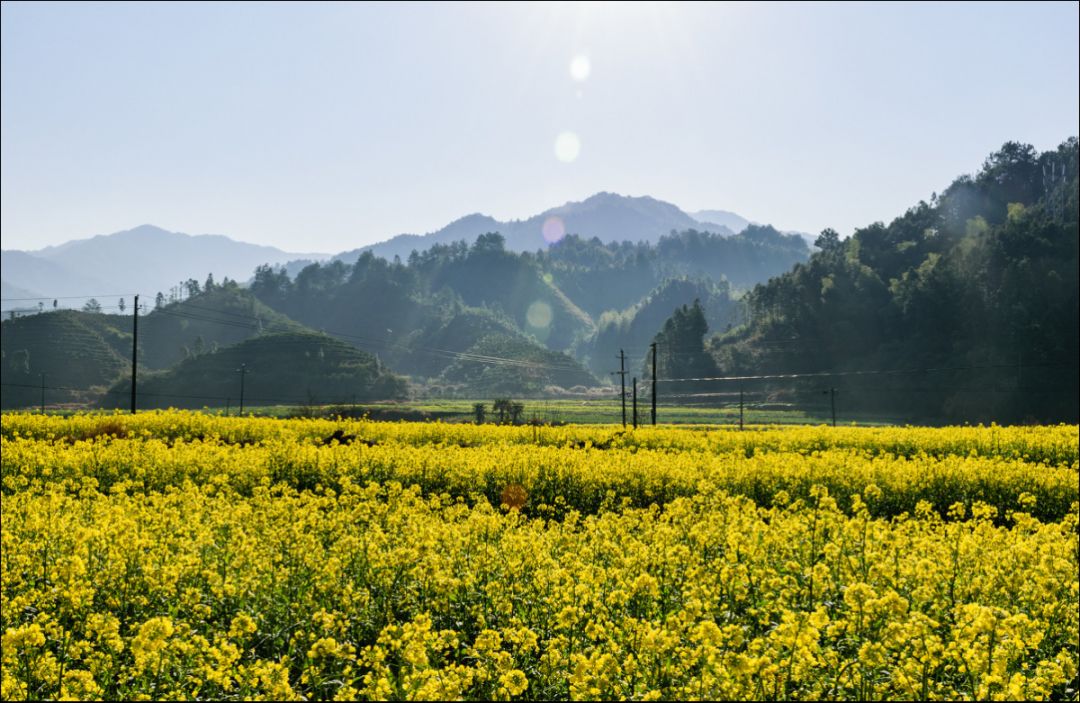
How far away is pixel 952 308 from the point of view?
95.8 m

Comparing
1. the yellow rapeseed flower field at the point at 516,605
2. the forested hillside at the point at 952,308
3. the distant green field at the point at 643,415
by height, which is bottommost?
the distant green field at the point at 643,415

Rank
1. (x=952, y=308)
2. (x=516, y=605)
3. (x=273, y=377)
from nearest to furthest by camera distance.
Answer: (x=516, y=605)
(x=952, y=308)
(x=273, y=377)

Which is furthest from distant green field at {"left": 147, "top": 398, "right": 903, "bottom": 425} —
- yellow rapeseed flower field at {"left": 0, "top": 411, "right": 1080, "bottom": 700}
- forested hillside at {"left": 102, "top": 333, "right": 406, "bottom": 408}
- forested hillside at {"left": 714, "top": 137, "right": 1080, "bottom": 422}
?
yellow rapeseed flower field at {"left": 0, "top": 411, "right": 1080, "bottom": 700}

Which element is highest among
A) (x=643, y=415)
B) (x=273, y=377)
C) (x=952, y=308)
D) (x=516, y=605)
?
(x=952, y=308)

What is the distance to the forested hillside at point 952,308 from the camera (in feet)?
268

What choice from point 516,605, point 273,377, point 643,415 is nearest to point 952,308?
point 643,415

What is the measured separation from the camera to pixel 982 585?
6.46 m

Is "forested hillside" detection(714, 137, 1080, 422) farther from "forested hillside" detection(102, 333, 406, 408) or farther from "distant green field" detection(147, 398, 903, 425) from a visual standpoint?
"forested hillside" detection(102, 333, 406, 408)

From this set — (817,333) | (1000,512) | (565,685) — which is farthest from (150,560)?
(817,333)

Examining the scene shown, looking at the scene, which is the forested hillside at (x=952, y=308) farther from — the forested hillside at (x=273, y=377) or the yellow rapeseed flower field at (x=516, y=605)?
the yellow rapeseed flower field at (x=516, y=605)

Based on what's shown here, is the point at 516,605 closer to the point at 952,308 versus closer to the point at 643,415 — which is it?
the point at 643,415

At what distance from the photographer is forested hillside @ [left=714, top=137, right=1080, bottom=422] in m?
81.8

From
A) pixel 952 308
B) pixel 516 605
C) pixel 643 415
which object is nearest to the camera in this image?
pixel 516 605

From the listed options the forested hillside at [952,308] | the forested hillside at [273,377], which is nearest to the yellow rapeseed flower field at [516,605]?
the forested hillside at [952,308]
